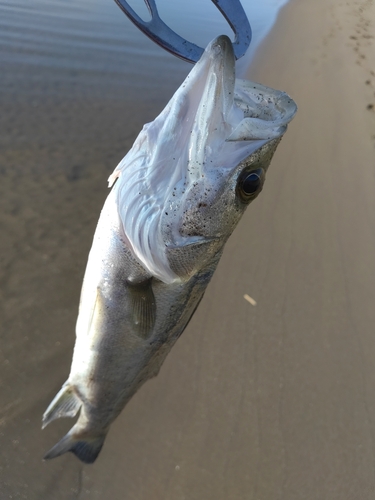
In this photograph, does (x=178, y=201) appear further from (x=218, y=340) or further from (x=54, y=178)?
(x=54, y=178)

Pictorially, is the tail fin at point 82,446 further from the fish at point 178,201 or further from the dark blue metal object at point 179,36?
the dark blue metal object at point 179,36

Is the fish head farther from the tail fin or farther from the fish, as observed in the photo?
the tail fin

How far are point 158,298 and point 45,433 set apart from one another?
4.09 feet

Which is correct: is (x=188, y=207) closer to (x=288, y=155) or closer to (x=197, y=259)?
(x=197, y=259)

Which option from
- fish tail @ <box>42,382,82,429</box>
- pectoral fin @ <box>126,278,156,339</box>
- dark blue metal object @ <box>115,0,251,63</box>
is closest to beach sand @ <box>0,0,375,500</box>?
fish tail @ <box>42,382,82,429</box>

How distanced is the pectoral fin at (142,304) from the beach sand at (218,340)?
3.17 ft

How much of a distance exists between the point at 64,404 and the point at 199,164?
139cm

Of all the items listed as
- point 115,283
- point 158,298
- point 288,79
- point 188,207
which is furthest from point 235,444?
point 288,79

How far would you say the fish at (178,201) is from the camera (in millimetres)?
1199

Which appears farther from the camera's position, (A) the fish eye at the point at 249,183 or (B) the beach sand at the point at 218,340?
(B) the beach sand at the point at 218,340

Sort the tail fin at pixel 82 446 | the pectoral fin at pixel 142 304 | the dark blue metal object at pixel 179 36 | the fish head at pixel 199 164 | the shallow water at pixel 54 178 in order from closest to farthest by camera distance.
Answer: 1. the fish head at pixel 199 164
2. the dark blue metal object at pixel 179 36
3. the pectoral fin at pixel 142 304
4. the tail fin at pixel 82 446
5. the shallow water at pixel 54 178

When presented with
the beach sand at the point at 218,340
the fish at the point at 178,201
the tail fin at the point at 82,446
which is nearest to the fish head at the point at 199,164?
the fish at the point at 178,201

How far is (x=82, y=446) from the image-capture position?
1858 mm

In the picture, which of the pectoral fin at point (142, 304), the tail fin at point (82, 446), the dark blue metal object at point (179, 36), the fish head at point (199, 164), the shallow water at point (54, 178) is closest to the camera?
the fish head at point (199, 164)
